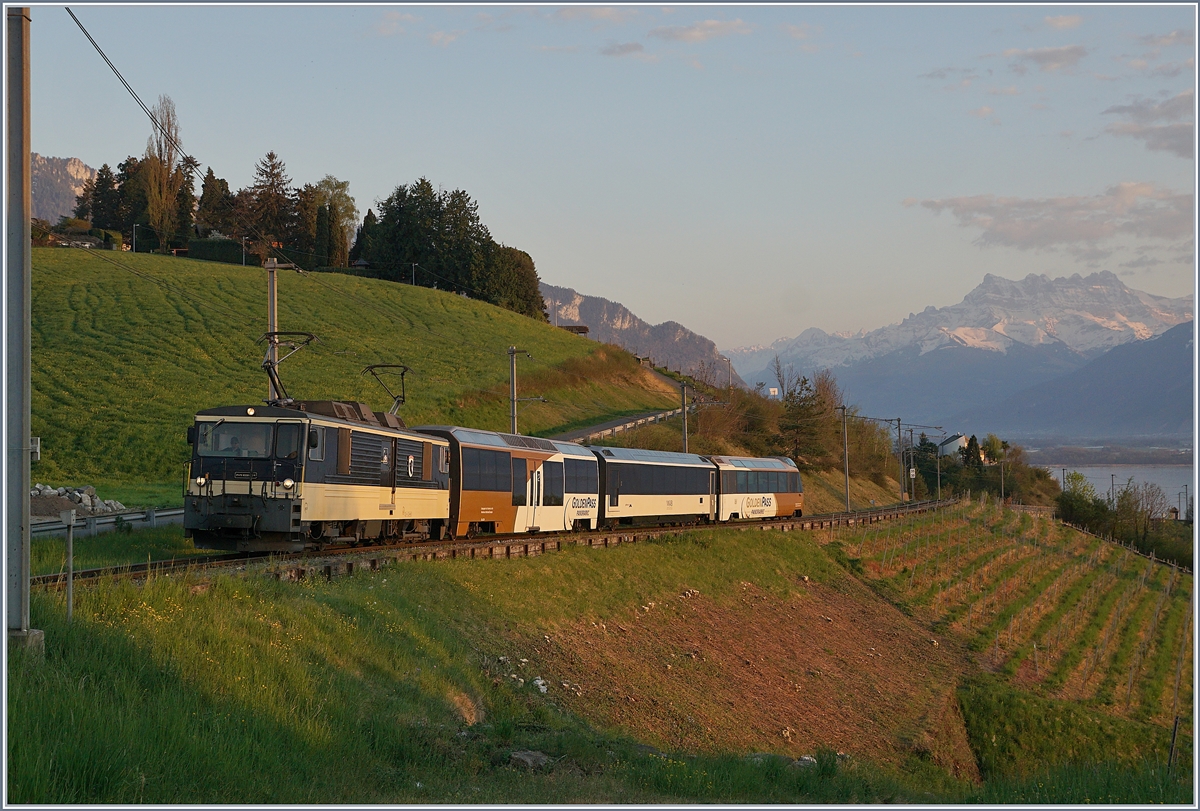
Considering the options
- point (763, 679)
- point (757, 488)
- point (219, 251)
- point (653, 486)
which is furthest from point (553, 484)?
point (219, 251)

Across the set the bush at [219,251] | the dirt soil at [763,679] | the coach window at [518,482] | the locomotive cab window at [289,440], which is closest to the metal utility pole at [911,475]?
the dirt soil at [763,679]

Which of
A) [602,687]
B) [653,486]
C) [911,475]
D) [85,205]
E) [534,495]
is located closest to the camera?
[602,687]

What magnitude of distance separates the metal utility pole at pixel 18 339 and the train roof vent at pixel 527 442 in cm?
2117

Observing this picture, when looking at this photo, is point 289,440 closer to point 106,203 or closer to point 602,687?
point 602,687

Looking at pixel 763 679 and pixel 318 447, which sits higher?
pixel 318 447

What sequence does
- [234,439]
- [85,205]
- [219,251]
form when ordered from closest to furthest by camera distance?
[234,439], [219,251], [85,205]

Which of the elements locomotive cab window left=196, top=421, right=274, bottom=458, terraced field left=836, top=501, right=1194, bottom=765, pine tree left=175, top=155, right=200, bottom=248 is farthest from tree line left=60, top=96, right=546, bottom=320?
locomotive cab window left=196, top=421, right=274, bottom=458

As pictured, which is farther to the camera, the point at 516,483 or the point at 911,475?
the point at 911,475

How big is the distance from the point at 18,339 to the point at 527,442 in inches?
904

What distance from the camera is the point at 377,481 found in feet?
84.3

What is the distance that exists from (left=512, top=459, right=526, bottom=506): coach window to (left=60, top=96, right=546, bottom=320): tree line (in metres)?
90.2

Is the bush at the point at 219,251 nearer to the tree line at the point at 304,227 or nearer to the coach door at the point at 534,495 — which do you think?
the tree line at the point at 304,227

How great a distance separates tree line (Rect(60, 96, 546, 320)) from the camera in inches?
4811

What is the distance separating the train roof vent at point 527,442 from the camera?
32.9 metres
